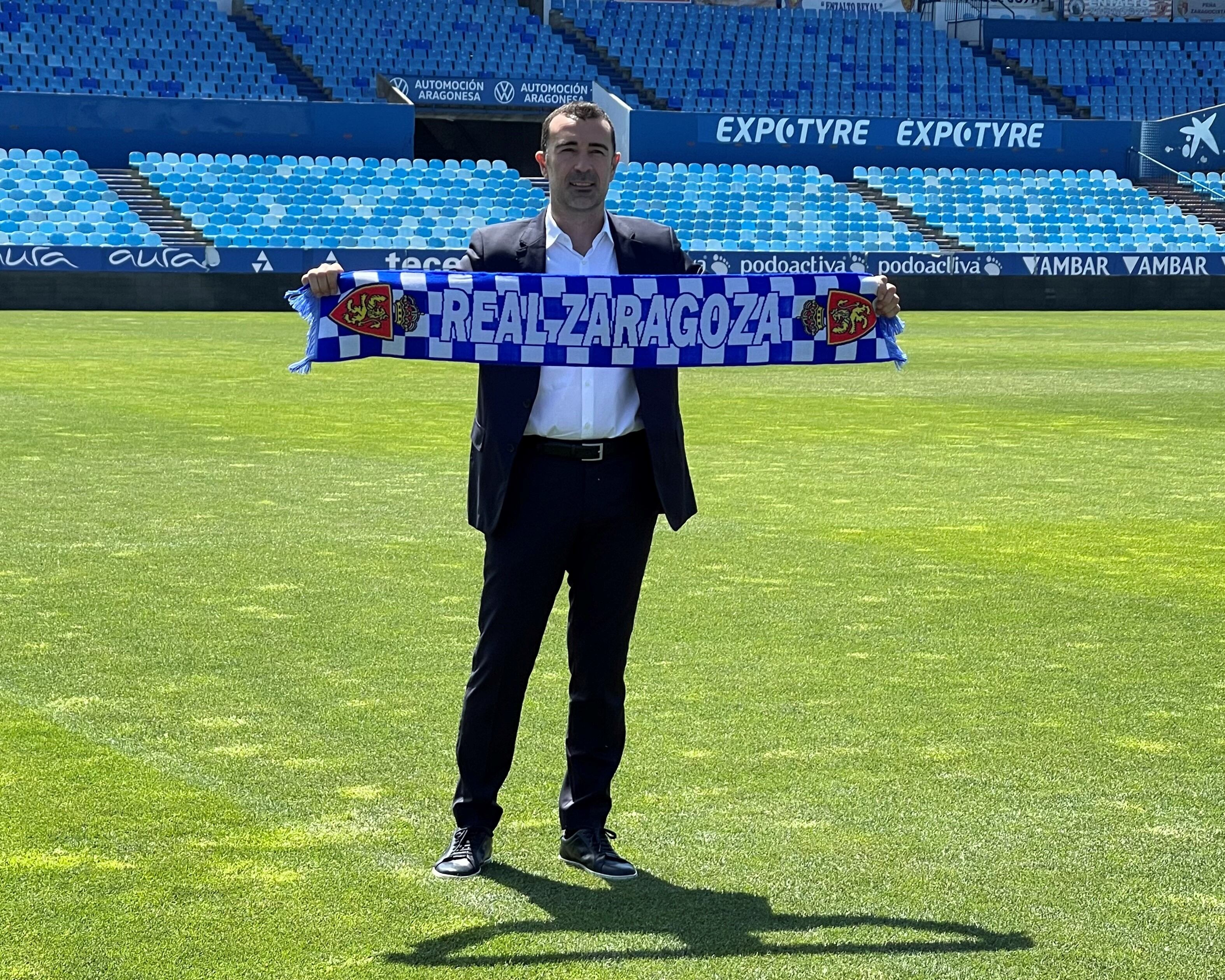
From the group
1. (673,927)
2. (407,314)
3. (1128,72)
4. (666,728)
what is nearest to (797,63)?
(1128,72)

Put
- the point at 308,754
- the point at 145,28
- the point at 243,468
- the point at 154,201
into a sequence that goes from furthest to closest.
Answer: the point at 145,28, the point at 154,201, the point at 243,468, the point at 308,754

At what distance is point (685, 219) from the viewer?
40688 mm

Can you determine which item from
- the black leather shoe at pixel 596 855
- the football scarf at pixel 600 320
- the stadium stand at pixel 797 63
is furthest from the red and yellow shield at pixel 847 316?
the stadium stand at pixel 797 63

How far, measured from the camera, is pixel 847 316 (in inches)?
214

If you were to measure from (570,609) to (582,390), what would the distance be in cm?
65

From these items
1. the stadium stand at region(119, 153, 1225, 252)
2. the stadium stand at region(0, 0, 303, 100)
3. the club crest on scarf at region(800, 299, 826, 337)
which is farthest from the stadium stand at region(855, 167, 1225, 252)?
the club crest on scarf at region(800, 299, 826, 337)

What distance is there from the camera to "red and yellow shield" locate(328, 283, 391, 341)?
5.20 metres

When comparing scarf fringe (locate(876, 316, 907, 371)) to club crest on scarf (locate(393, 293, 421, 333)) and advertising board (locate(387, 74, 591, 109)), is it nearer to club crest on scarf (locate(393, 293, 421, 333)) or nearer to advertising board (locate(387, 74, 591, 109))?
club crest on scarf (locate(393, 293, 421, 333))

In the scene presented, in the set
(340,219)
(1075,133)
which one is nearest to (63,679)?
(340,219)

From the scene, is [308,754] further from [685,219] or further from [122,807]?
[685,219]

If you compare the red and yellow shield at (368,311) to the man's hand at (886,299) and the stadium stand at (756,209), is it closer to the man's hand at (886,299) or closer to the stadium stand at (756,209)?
the man's hand at (886,299)

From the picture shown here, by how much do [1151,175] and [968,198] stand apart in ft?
21.8

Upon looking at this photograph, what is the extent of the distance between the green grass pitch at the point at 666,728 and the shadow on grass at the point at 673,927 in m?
0.02

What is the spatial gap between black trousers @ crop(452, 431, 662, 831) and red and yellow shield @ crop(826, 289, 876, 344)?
897mm
